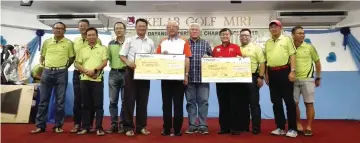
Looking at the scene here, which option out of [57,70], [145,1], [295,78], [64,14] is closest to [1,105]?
[57,70]

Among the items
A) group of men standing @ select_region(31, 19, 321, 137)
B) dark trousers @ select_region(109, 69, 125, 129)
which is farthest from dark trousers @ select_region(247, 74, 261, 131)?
dark trousers @ select_region(109, 69, 125, 129)

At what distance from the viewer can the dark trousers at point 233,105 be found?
3128 mm

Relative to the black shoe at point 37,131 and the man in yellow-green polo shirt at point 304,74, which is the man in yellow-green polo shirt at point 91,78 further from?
the man in yellow-green polo shirt at point 304,74

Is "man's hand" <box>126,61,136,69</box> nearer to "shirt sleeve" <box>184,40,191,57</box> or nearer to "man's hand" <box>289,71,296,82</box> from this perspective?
"shirt sleeve" <box>184,40,191,57</box>

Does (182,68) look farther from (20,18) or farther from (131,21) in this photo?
(20,18)

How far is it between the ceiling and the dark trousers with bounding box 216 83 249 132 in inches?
86.9

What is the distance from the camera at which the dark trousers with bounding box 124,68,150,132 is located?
2990mm

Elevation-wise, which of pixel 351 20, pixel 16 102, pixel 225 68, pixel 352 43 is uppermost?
pixel 351 20

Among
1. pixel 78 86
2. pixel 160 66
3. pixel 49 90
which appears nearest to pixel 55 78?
pixel 49 90

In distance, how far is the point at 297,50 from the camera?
3234 millimetres

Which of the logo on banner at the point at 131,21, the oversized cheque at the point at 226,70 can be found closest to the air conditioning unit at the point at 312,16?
the oversized cheque at the point at 226,70

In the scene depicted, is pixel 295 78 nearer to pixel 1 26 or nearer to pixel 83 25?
pixel 83 25

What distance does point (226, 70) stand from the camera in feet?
10.2

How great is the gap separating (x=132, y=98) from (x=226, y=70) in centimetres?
105
